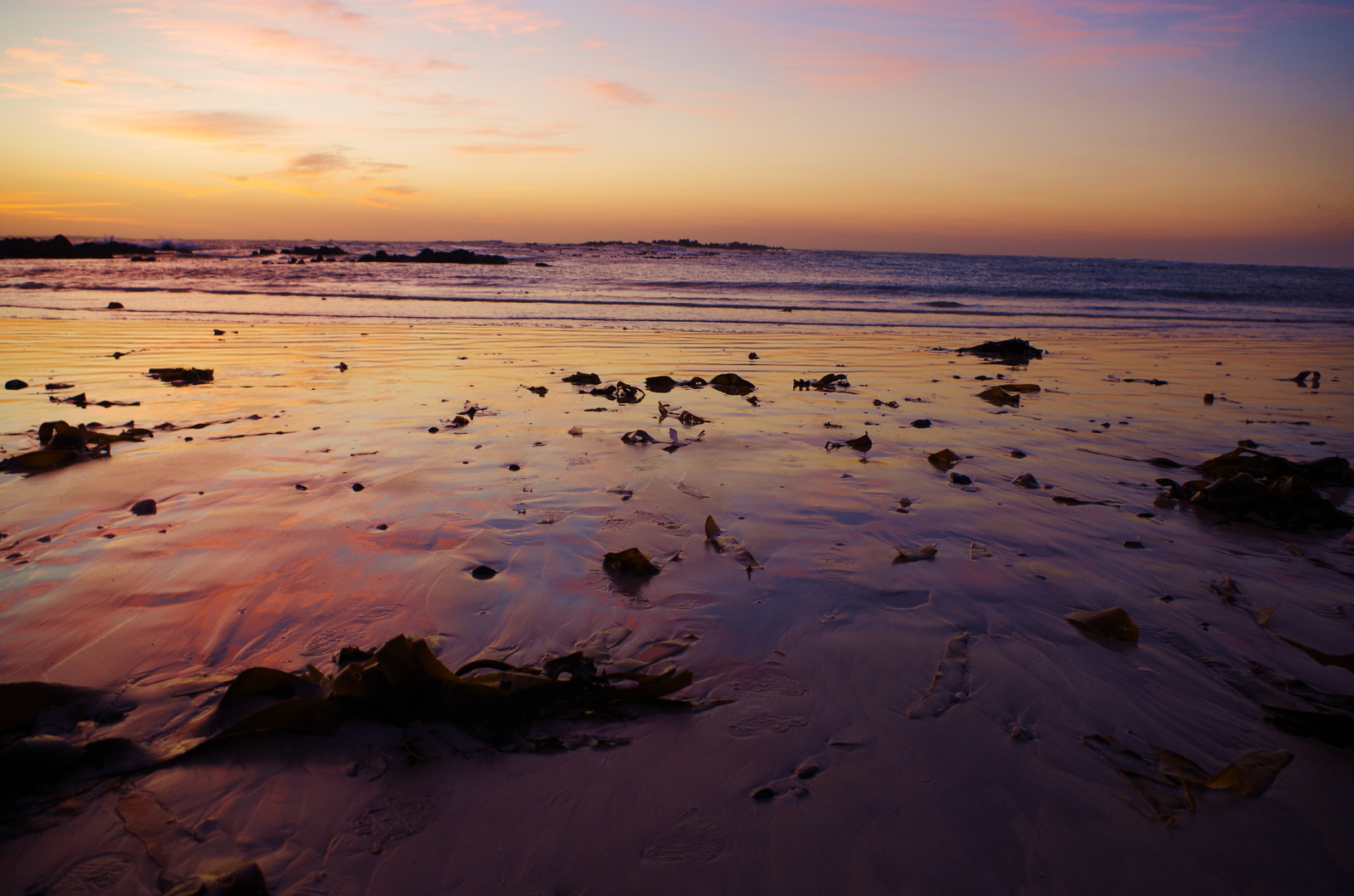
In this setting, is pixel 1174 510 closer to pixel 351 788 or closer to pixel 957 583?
pixel 957 583

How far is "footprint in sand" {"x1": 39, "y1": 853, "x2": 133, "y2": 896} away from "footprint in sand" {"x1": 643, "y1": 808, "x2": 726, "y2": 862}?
42.4 inches

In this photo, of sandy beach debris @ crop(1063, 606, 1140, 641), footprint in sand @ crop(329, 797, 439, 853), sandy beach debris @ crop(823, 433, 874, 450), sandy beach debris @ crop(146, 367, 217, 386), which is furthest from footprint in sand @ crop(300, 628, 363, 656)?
sandy beach debris @ crop(146, 367, 217, 386)

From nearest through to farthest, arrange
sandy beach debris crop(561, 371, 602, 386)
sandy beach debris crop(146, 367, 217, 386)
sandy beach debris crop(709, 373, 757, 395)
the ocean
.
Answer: sandy beach debris crop(146, 367, 217, 386)
sandy beach debris crop(709, 373, 757, 395)
sandy beach debris crop(561, 371, 602, 386)
the ocean

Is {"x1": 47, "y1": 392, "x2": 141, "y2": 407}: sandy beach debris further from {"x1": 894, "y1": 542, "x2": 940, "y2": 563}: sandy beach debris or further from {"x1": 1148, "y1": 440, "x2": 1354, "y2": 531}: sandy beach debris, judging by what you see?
{"x1": 1148, "y1": 440, "x2": 1354, "y2": 531}: sandy beach debris

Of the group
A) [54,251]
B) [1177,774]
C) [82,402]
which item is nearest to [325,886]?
[1177,774]

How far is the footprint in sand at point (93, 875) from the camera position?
128cm

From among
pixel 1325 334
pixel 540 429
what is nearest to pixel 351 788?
pixel 540 429

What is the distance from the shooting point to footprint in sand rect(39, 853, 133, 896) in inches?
50.4

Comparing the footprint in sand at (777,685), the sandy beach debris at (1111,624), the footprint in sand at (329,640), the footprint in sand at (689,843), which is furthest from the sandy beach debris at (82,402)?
the sandy beach debris at (1111,624)

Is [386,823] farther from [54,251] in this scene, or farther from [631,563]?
[54,251]

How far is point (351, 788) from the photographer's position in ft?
5.15

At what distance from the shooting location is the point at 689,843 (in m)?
1.43

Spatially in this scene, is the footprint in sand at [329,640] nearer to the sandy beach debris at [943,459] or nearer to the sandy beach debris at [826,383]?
the sandy beach debris at [943,459]

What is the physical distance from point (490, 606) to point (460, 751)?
74 cm
